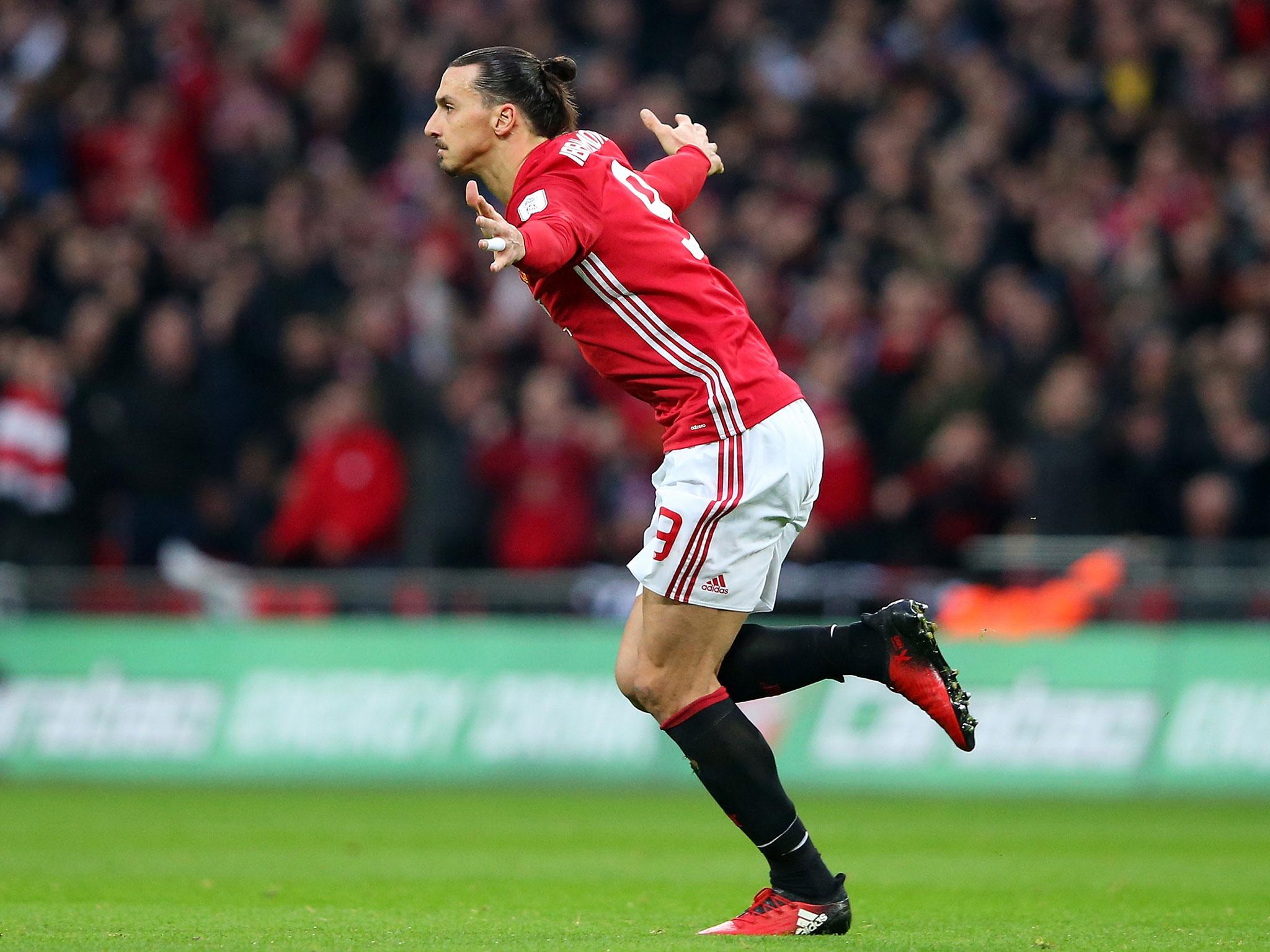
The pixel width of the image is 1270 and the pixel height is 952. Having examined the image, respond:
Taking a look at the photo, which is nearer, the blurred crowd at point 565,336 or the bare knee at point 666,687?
the bare knee at point 666,687

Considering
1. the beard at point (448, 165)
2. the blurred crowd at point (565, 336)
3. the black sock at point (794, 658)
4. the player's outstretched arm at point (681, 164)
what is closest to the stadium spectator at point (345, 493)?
the blurred crowd at point (565, 336)

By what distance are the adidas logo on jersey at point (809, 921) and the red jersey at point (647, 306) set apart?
4.60 ft

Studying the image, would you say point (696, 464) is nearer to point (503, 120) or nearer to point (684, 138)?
point (503, 120)

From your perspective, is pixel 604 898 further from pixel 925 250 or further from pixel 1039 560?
pixel 925 250

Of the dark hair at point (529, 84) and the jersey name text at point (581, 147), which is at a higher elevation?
the dark hair at point (529, 84)

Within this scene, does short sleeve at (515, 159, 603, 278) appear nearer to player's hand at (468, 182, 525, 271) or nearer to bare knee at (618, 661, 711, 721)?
player's hand at (468, 182, 525, 271)

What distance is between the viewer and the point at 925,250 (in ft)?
50.0

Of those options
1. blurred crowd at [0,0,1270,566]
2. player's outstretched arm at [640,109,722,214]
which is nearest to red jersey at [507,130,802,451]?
player's outstretched arm at [640,109,722,214]

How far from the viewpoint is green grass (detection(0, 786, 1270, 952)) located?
19.6 feet

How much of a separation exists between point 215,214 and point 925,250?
6031mm

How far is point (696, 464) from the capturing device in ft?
19.0

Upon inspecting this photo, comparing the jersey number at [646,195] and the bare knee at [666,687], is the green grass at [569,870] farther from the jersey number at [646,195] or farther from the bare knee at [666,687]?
the jersey number at [646,195]

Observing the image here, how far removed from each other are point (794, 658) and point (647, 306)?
3.79ft

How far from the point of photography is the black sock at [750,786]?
19.0ft
